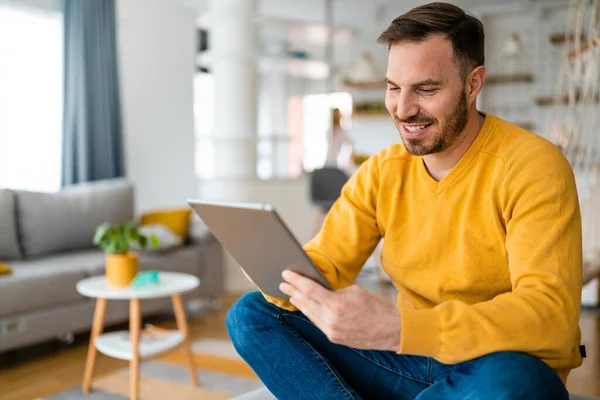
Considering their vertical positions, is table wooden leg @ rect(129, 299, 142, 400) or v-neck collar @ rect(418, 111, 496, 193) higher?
v-neck collar @ rect(418, 111, 496, 193)

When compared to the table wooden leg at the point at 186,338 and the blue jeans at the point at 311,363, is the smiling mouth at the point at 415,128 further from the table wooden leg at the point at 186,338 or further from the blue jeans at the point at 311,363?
the table wooden leg at the point at 186,338

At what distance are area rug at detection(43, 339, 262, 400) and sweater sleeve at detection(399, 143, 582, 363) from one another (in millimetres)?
1658

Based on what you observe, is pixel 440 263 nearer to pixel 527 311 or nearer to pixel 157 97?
pixel 527 311

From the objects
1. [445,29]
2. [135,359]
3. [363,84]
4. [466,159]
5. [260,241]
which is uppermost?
[363,84]

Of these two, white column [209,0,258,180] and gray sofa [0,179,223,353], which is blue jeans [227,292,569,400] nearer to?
gray sofa [0,179,223,353]

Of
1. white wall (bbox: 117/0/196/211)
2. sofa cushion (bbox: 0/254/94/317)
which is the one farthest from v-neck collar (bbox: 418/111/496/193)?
white wall (bbox: 117/0/196/211)

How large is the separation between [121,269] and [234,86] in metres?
2.55

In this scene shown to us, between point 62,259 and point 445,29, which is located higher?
point 445,29

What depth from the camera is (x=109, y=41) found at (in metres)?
4.75

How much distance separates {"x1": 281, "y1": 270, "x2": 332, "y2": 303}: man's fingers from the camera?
105 centimetres

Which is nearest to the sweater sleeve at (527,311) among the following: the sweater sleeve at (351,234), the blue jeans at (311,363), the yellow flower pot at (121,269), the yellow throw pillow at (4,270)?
the blue jeans at (311,363)

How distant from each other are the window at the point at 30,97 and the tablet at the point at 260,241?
341 centimetres

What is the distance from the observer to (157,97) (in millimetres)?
5418

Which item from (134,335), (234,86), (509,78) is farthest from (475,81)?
(509,78)
